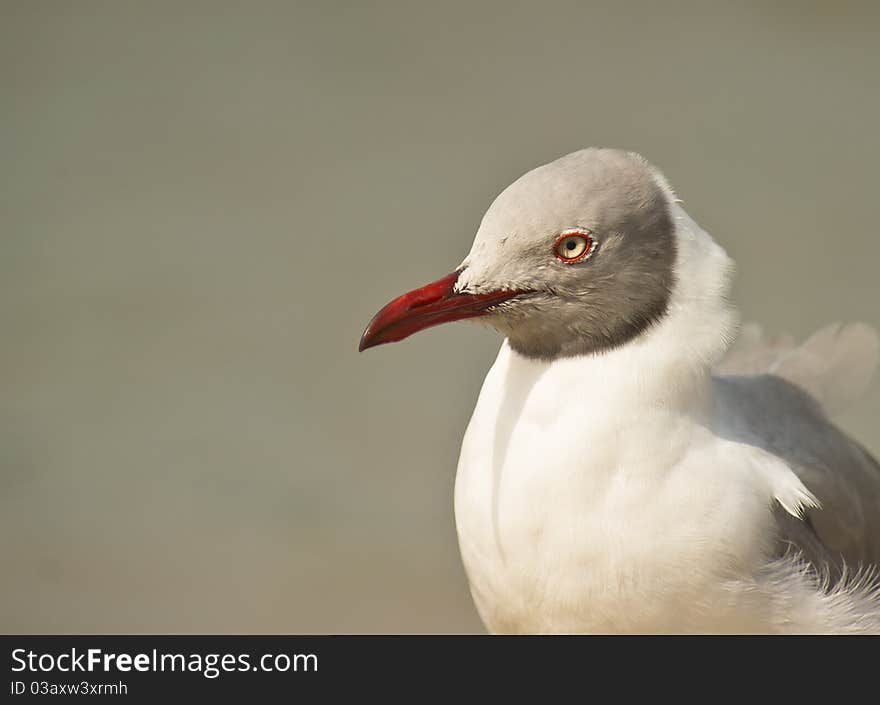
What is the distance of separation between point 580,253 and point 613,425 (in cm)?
21

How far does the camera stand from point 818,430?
205cm

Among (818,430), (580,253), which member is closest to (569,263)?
(580,253)

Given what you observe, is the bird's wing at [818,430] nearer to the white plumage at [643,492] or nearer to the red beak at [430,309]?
the white plumage at [643,492]

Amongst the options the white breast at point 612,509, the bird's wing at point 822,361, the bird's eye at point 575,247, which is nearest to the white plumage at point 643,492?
the white breast at point 612,509

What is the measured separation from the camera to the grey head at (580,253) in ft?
5.54

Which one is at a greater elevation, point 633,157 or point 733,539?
point 633,157

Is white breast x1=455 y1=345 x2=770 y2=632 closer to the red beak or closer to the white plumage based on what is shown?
the white plumage

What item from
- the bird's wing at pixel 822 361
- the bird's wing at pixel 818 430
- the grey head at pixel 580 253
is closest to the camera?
the grey head at pixel 580 253

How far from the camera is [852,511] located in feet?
6.38

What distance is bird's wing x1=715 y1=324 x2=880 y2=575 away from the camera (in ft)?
6.22

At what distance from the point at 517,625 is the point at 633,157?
0.60m

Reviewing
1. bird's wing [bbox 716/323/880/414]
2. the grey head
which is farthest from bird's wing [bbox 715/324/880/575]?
the grey head

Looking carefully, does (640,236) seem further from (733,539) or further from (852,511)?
(852,511)
